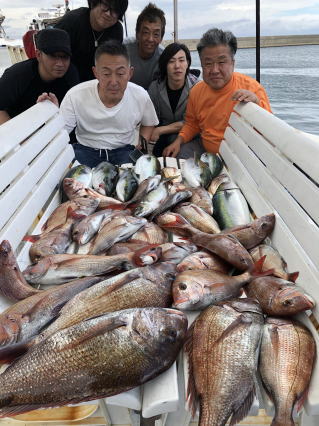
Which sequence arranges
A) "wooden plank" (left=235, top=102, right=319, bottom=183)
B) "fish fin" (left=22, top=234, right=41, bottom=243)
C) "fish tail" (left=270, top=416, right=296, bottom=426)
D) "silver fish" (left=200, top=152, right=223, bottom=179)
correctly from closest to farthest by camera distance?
"fish tail" (left=270, top=416, right=296, bottom=426) < "wooden plank" (left=235, top=102, right=319, bottom=183) < "fish fin" (left=22, top=234, right=41, bottom=243) < "silver fish" (left=200, top=152, right=223, bottom=179)

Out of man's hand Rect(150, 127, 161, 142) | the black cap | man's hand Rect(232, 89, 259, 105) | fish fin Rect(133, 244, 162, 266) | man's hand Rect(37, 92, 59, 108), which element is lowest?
fish fin Rect(133, 244, 162, 266)

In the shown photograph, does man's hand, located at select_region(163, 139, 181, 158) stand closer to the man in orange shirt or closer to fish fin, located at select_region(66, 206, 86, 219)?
the man in orange shirt

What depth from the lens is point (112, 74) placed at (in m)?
3.43

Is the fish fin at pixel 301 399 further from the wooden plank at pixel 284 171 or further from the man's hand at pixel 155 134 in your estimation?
the man's hand at pixel 155 134

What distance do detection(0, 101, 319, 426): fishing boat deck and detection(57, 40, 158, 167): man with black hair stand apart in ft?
0.92

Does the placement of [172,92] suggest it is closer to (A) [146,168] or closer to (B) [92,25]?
(B) [92,25]

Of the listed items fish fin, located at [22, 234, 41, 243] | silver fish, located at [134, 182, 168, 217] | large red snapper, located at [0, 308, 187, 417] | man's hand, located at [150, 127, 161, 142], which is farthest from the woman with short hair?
large red snapper, located at [0, 308, 187, 417]

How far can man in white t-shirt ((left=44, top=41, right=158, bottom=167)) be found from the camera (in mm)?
3752

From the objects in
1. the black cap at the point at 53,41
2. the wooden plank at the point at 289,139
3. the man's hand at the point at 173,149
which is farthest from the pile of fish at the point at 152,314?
the black cap at the point at 53,41

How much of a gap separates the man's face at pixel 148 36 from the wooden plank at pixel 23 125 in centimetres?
156

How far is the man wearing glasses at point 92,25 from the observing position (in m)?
4.12

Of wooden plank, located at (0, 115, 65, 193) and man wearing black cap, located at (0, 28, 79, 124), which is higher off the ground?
man wearing black cap, located at (0, 28, 79, 124)

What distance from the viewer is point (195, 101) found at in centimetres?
397

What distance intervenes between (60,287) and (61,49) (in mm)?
2720
